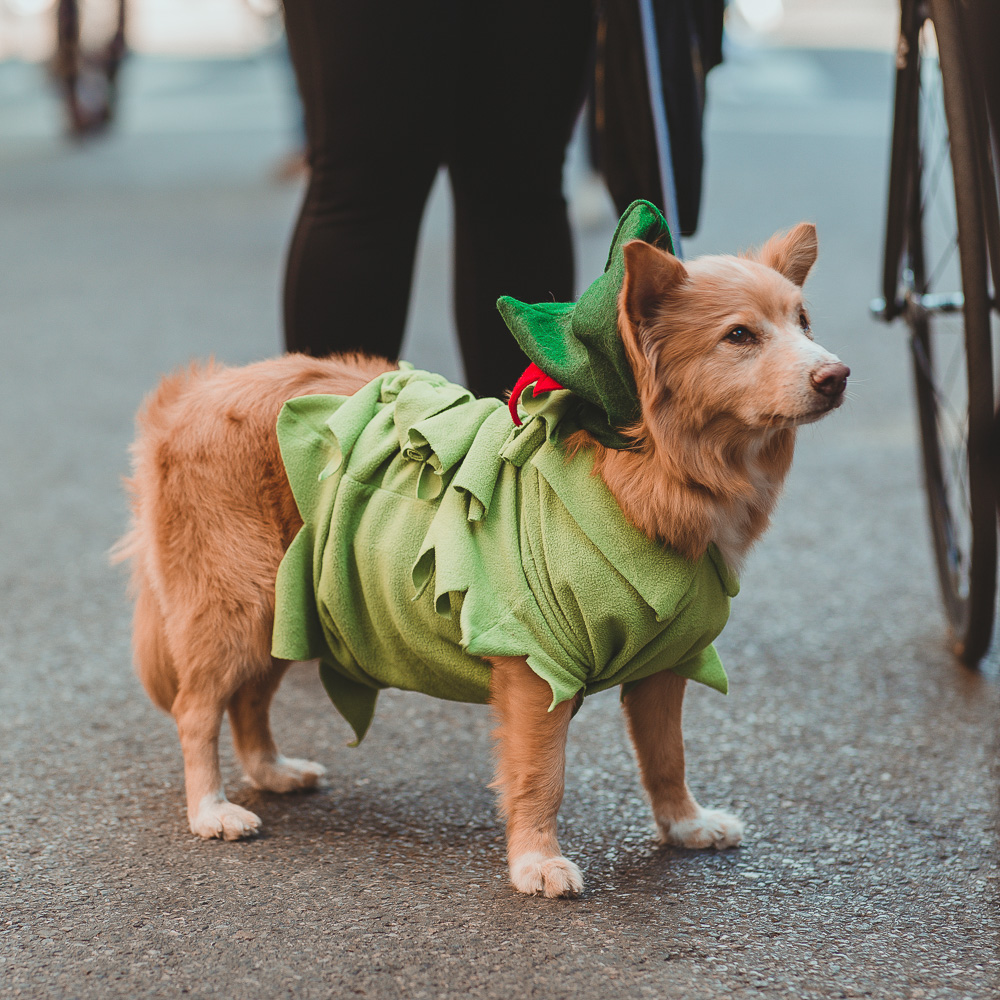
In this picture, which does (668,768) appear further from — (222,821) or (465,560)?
(222,821)

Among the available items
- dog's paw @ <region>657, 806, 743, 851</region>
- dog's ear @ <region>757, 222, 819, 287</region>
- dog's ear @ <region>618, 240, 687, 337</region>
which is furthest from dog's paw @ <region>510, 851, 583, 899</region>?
dog's ear @ <region>757, 222, 819, 287</region>

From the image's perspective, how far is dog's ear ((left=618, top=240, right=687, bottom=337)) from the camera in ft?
4.94

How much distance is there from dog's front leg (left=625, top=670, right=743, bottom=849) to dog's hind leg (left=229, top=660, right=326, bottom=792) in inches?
21.9

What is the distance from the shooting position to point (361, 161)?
2221 millimetres

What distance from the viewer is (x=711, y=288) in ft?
5.20

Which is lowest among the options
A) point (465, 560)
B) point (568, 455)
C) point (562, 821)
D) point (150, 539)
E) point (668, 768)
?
point (562, 821)

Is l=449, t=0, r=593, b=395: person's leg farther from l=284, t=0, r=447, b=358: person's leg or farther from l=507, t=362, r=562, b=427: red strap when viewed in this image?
l=507, t=362, r=562, b=427: red strap

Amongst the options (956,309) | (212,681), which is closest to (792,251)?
(956,309)

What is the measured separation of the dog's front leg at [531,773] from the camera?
66.9 inches

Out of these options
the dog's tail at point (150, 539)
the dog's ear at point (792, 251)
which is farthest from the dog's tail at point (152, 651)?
the dog's ear at point (792, 251)

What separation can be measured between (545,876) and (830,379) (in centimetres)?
75

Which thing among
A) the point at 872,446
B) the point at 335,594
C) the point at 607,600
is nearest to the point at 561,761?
the point at 607,600

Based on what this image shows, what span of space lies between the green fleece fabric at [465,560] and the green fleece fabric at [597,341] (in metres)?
0.08

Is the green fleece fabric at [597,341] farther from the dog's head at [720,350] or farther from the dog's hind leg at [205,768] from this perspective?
the dog's hind leg at [205,768]
